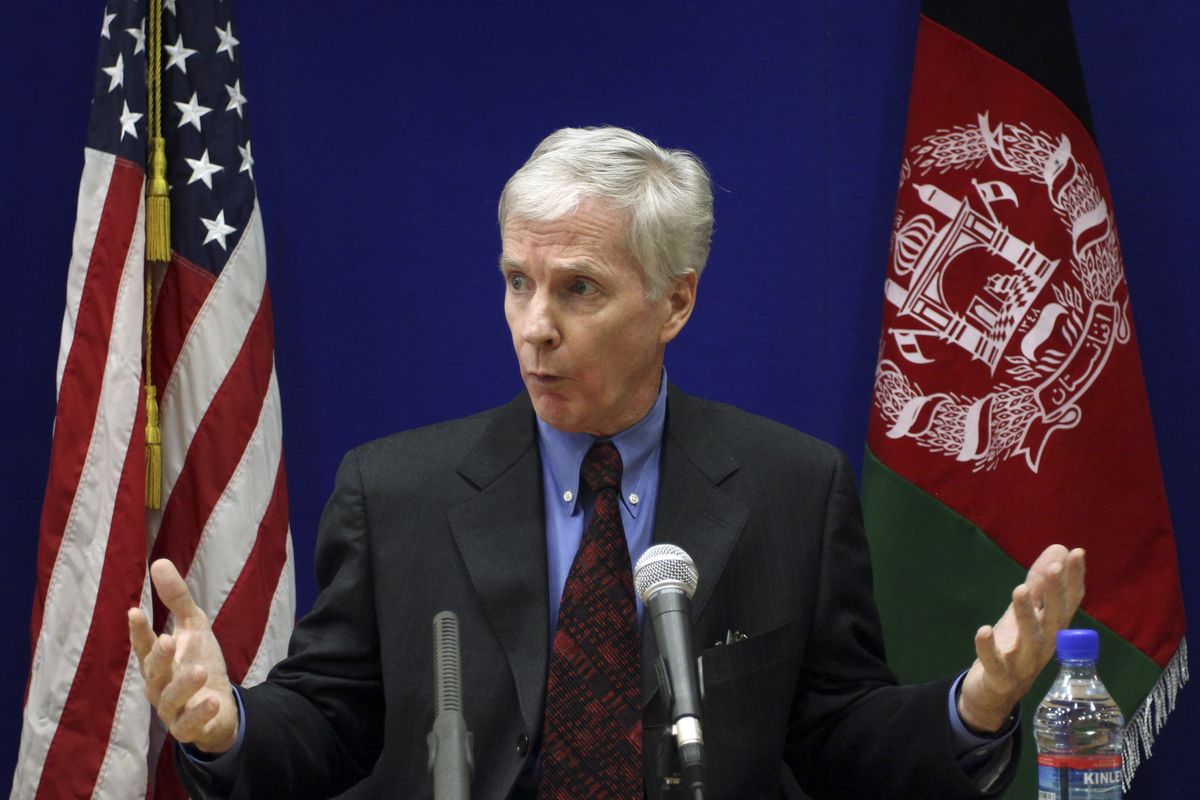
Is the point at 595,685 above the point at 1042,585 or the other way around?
the other way around

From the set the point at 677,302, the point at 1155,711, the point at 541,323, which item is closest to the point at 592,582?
the point at 541,323

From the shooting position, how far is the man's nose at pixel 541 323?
210 centimetres

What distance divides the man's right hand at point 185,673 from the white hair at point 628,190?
729mm

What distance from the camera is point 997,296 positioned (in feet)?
10.3

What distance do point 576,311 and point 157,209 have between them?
1381 mm

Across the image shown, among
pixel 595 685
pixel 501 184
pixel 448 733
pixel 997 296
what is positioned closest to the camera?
pixel 448 733

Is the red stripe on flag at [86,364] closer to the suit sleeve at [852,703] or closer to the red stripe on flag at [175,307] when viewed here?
the red stripe on flag at [175,307]

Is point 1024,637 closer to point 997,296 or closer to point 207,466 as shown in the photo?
point 997,296

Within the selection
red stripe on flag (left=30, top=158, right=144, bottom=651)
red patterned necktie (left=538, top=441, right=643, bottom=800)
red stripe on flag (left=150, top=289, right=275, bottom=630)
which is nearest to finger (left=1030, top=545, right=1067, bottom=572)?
red patterned necktie (left=538, top=441, right=643, bottom=800)

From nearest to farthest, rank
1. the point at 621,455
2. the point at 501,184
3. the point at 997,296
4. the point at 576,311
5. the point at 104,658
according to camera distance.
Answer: the point at 576,311
the point at 621,455
the point at 104,658
the point at 997,296
the point at 501,184

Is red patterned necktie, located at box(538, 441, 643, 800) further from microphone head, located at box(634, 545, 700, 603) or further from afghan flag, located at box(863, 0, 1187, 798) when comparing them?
afghan flag, located at box(863, 0, 1187, 798)

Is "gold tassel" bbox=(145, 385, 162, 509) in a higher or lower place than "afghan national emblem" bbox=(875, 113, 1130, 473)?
lower

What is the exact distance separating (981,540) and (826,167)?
40.1 inches

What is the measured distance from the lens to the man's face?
212 cm
